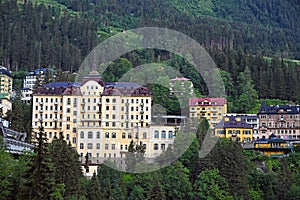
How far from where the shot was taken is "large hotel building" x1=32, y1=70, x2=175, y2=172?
86.9m

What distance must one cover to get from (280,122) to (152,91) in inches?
752

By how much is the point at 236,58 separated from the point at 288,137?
3141 cm

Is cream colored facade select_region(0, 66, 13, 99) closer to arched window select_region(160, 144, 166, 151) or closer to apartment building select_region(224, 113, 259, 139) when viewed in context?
arched window select_region(160, 144, 166, 151)

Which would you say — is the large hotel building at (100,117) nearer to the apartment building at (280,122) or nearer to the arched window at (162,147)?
the arched window at (162,147)

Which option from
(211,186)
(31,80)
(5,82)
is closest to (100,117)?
(211,186)

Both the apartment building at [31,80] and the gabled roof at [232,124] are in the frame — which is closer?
the gabled roof at [232,124]

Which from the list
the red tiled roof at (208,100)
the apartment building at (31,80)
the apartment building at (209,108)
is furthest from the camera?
the apartment building at (31,80)

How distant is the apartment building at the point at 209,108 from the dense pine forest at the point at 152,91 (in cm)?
247

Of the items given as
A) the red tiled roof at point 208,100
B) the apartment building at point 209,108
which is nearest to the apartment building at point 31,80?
the red tiled roof at point 208,100

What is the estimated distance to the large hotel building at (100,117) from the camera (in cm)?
8694

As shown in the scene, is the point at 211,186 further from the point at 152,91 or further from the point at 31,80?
the point at 31,80

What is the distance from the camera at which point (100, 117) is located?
89438mm

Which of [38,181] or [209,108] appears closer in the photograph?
[38,181]

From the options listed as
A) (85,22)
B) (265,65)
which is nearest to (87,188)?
(265,65)
